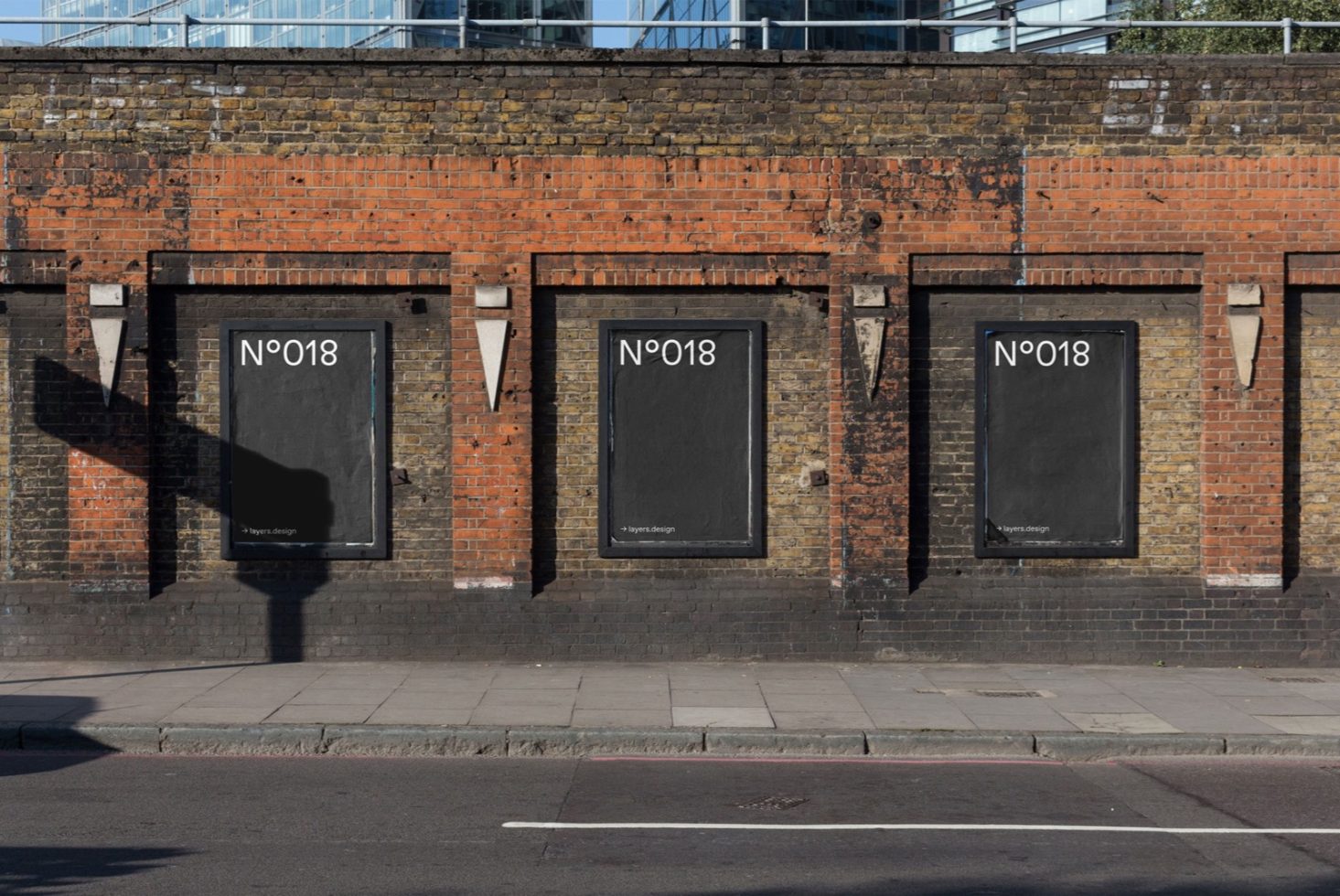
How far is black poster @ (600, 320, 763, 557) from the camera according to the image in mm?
14156

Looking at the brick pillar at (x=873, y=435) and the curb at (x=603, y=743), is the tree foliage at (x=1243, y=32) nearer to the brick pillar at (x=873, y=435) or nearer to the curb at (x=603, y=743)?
the brick pillar at (x=873, y=435)

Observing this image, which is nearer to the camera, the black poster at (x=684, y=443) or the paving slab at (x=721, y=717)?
the paving slab at (x=721, y=717)

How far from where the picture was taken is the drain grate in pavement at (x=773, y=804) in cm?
895

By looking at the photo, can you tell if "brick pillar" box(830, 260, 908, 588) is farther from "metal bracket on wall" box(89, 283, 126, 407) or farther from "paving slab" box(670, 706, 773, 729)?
"metal bracket on wall" box(89, 283, 126, 407)

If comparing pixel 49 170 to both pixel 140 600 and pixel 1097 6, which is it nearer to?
pixel 140 600

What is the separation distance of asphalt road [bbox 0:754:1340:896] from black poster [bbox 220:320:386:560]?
3.98 meters

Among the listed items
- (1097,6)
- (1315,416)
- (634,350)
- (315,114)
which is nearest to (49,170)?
(315,114)

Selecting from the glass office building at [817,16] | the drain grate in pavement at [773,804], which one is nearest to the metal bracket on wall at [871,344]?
the drain grate in pavement at [773,804]

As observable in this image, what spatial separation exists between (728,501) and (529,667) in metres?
2.53

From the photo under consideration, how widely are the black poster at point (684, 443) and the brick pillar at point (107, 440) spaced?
4507 millimetres

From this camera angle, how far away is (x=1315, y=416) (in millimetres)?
14219

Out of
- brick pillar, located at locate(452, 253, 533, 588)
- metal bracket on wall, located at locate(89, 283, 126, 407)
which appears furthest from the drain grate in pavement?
metal bracket on wall, located at locate(89, 283, 126, 407)

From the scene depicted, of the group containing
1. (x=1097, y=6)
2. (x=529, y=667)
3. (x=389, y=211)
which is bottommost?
(x=529, y=667)

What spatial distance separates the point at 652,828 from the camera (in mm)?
8320
